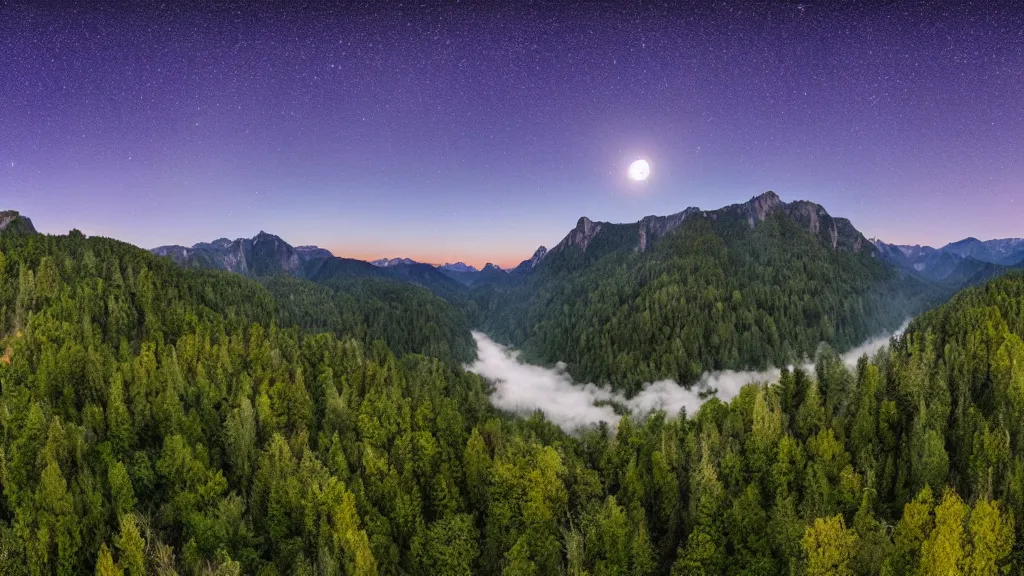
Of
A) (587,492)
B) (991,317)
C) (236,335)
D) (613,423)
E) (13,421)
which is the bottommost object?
(613,423)

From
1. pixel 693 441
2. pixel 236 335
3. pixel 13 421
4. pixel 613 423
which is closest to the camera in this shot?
pixel 13 421

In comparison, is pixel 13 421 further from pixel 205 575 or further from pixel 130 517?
pixel 205 575

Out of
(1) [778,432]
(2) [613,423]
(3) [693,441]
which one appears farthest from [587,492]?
(2) [613,423]

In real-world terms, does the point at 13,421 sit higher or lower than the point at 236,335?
lower

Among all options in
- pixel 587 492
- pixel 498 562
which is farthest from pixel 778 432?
pixel 498 562

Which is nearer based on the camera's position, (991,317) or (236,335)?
(991,317)

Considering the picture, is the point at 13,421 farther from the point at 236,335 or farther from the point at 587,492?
the point at 587,492

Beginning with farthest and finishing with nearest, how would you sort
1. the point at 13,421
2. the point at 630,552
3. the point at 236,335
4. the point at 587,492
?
the point at 236,335 < the point at 587,492 < the point at 13,421 < the point at 630,552
